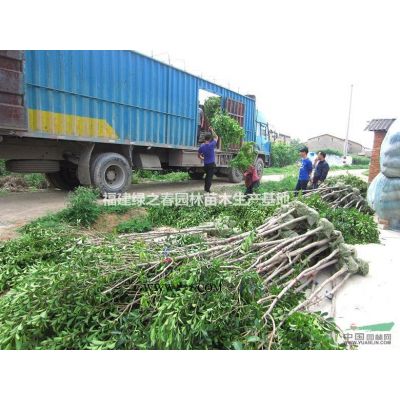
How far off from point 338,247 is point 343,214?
6.05 feet

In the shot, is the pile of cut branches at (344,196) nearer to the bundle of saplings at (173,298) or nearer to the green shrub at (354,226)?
the green shrub at (354,226)

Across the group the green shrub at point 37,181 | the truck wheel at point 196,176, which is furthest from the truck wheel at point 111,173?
the truck wheel at point 196,176

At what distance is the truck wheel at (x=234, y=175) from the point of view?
11253 mm

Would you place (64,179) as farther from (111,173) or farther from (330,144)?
(330,144)

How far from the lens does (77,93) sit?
6.26 m

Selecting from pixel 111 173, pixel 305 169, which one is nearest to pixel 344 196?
pixel 305 169

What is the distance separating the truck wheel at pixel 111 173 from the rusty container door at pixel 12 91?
1.75 metres

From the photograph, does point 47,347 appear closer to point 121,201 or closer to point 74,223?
point 74,223

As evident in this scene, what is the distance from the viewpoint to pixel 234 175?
11.4 m

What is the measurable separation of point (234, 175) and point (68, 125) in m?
6.38

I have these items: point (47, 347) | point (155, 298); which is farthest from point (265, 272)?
point (47, 347)

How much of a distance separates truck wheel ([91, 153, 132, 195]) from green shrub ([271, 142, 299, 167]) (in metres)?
19.8

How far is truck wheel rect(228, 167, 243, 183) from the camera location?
11253 millimetres

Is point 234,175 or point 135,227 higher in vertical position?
point 234,175
